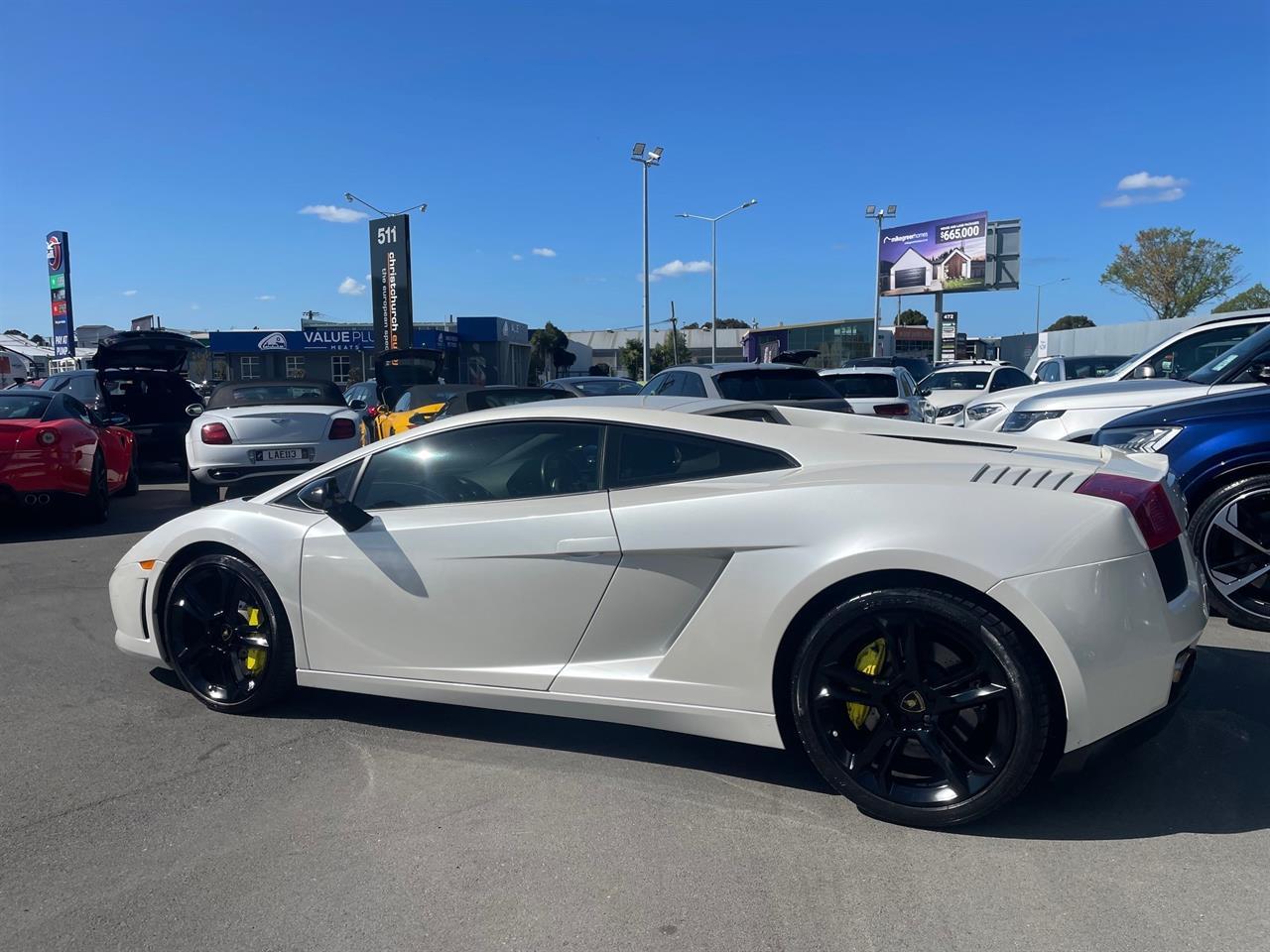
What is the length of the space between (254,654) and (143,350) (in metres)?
10.3

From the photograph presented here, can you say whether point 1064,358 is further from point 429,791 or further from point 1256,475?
point 429,791

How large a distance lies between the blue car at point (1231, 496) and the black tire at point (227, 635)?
14.2 ft

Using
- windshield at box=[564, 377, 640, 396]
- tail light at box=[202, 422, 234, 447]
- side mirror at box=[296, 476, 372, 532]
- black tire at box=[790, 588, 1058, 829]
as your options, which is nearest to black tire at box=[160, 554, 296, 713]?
side mirror at box=[296, 476, 372, 532]

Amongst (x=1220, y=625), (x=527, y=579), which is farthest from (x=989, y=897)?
(x=1220, y=625)

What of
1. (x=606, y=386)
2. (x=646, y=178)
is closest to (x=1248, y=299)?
(x=646, y=178)

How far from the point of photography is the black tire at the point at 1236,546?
5.18 metres

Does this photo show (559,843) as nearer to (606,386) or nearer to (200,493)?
(200,493)

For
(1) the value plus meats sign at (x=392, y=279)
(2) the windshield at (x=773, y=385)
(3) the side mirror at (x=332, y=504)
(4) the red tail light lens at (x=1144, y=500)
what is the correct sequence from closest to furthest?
(4) the red tail light lens at (x=1144, y=500), (3) the side mirror at (x=332, y=504), (2) the windshield at (x=773, y=385), (1) the value plus meats sign at (x=392, y=279)

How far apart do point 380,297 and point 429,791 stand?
97.3 ft

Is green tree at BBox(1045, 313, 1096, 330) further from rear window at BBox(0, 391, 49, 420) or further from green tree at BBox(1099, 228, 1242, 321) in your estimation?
rear window at BBox(0, 391, 49, 420)

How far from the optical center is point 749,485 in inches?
136

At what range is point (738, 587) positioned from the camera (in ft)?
10.9

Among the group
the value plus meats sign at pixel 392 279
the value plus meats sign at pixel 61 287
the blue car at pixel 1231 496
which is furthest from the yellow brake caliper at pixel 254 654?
the value plus meats sign at pixel 61 287

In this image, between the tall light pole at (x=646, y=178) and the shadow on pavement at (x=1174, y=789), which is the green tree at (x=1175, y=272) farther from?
the shadow on pavement at (x=1174, y=789)
